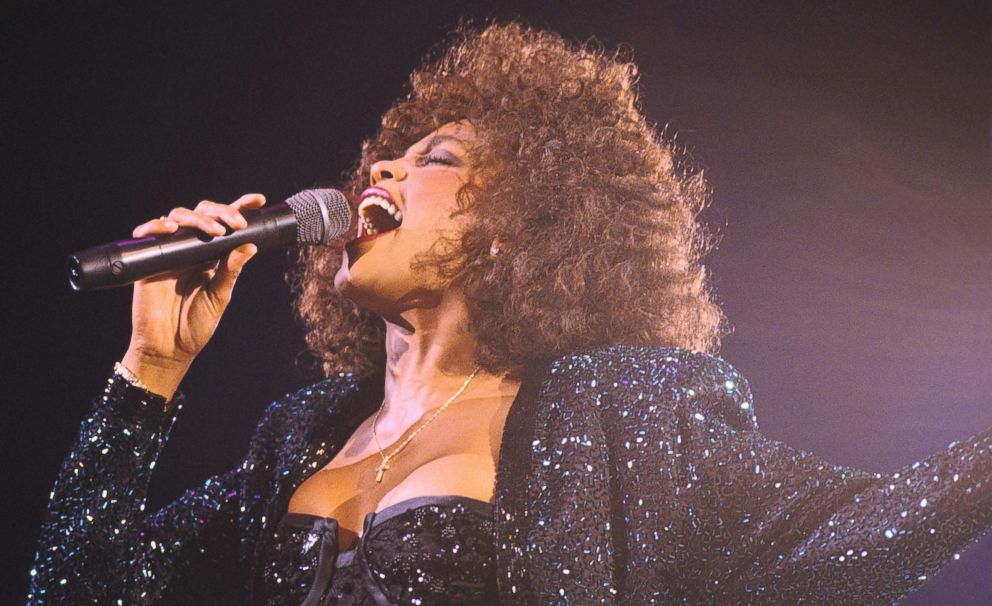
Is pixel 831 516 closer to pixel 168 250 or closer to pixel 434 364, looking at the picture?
pixel 434 364

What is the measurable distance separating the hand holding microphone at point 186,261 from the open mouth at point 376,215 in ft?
0.51

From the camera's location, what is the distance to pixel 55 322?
2.34 m

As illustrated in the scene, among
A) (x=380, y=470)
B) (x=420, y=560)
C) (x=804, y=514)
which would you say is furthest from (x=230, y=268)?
(x=804, y=514)

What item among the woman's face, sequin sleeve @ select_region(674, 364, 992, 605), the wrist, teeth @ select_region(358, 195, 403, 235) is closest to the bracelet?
the wrist

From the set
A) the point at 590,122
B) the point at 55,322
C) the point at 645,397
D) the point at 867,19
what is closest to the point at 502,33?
the point at 590,122

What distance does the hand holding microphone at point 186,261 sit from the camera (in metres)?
1.28

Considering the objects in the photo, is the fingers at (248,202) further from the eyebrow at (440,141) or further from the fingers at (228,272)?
the eyebrow at (440,141)

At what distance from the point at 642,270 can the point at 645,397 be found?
48cm

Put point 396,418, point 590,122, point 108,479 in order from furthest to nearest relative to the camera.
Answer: point 590,122 < point 396,418 < point 108,479

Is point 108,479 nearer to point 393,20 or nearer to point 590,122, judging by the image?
point 590,122

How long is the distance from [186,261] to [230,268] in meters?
0.14

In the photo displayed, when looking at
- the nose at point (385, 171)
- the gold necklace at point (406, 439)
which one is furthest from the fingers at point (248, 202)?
the gold necklace at point (406, 439)

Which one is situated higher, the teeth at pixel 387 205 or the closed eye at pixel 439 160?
the closed eye at pixel 439 160

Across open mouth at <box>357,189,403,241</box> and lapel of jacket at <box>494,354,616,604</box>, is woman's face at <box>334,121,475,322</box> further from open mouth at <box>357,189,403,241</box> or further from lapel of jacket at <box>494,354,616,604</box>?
lapel of jacket at <box>494,354,616,604</box>
